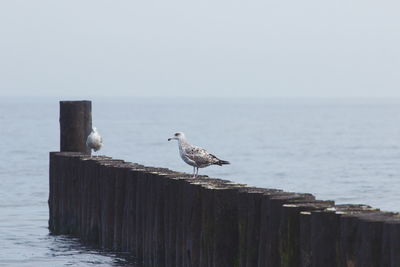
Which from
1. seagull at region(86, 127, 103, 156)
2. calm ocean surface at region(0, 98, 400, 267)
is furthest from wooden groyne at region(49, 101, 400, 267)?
calm ocean surface at region(0, 98, 400, 267)

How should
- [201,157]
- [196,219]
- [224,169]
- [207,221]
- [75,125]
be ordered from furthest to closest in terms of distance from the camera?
[224,169], [75,125], [201,157], [196,219], [207,221]

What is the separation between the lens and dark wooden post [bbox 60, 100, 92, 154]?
18469 mm

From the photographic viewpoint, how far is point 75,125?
18.5m

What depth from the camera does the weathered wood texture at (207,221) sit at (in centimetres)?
850

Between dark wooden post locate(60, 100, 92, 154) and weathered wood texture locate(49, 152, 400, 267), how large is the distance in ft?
1.75

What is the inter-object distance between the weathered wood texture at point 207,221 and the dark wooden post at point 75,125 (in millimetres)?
533

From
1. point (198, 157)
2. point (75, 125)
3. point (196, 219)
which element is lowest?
point (196, 219)

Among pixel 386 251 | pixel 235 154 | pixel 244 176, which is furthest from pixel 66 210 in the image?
pixel 235 154

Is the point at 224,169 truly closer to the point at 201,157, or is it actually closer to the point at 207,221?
the point at 201,157

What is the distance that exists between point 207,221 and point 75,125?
7619 mm

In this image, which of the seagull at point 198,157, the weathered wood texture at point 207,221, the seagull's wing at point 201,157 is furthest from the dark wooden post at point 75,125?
the seagull's wing at point 201,157

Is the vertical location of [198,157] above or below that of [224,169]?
above

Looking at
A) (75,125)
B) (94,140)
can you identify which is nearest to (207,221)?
(94,140)

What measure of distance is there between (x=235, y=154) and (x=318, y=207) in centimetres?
4613
